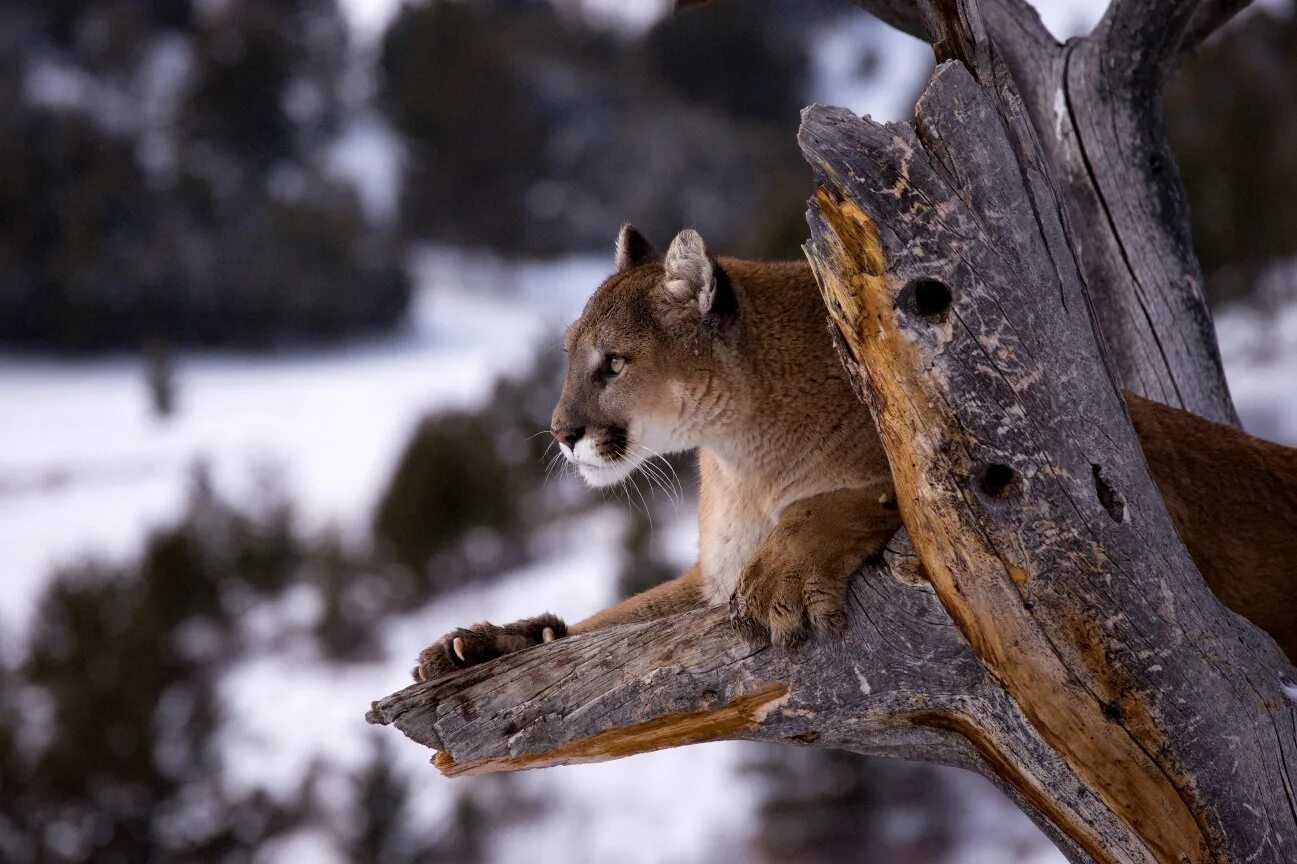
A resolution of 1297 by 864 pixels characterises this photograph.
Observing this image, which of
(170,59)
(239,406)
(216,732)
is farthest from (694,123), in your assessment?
(216,732)

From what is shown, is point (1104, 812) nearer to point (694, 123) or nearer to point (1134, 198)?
point (1134, 198)

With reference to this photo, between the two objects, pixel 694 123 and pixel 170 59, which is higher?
pixel 170 59

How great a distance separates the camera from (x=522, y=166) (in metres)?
33.2

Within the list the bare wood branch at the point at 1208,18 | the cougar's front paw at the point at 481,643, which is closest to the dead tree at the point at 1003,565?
the cougar's front paw at the point at 481,643

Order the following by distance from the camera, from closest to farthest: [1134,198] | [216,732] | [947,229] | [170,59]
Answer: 1. [947,229]
2. [1134,198]
3. [216,732]
4. [170,59]

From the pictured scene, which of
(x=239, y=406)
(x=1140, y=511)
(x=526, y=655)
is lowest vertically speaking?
(x=1140, y=511)

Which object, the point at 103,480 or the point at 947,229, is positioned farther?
the point at 103,480

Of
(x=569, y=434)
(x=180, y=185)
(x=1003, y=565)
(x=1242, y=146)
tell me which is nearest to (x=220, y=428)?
(x=180, y=185)

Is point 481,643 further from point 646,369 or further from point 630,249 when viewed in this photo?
point 630,249

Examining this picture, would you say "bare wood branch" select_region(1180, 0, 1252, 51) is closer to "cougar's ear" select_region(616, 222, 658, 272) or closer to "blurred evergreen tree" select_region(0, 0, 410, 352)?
"cougar's ear" select_region(616, 222, 658, 272)

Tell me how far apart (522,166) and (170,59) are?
961cm

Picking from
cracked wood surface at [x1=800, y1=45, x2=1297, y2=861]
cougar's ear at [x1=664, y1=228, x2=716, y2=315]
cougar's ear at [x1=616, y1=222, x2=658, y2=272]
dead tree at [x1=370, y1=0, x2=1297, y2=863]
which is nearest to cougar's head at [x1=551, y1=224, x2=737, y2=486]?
cougar's ear at [x1=664, y1=228, x2=716, y2=315]

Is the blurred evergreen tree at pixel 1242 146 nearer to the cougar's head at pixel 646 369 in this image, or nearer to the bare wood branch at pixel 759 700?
the cougar's head at pixel 646 369

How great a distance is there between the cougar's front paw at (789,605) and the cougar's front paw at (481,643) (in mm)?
942
